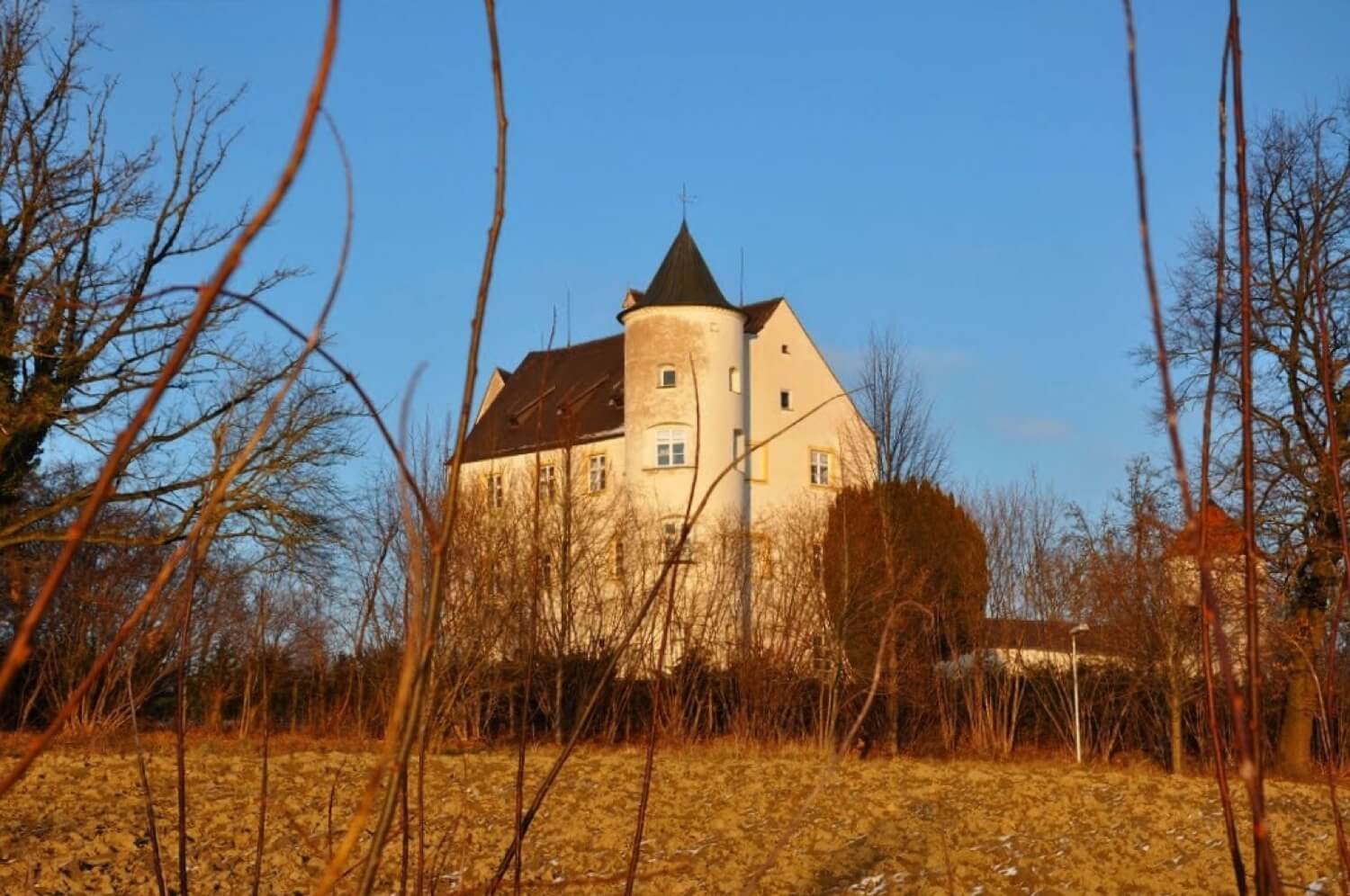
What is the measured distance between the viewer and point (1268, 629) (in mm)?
16844

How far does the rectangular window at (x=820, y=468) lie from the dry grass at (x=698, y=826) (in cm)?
1941

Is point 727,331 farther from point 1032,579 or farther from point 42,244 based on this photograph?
point 42,244

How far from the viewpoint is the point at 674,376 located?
33000 millimetres

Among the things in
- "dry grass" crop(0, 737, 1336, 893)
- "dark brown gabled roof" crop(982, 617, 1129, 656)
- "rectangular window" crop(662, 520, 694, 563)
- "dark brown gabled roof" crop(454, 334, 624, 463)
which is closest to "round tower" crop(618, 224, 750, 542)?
"dark brown gabled roof" crop(454, 334, 624, 463)

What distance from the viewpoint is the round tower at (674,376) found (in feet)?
107

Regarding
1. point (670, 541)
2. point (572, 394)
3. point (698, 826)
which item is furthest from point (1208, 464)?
point (572, 394)

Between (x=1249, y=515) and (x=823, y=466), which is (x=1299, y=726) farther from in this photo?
(x=1249, y=515)

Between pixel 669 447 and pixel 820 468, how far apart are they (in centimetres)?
479

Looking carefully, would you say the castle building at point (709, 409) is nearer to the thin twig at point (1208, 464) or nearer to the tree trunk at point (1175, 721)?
the tree trunk at point (1175, 721)

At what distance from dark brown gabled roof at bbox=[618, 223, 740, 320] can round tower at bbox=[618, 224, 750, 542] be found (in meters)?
0.02

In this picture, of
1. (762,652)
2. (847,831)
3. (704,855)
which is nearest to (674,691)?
(762,652)

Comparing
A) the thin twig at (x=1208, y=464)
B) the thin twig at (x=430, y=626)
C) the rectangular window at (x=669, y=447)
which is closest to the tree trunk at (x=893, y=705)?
the rectangular window at (x=669, y=447)

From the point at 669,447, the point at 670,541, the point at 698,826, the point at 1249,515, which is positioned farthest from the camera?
the point at 669,447

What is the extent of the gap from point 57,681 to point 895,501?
16604 mm
